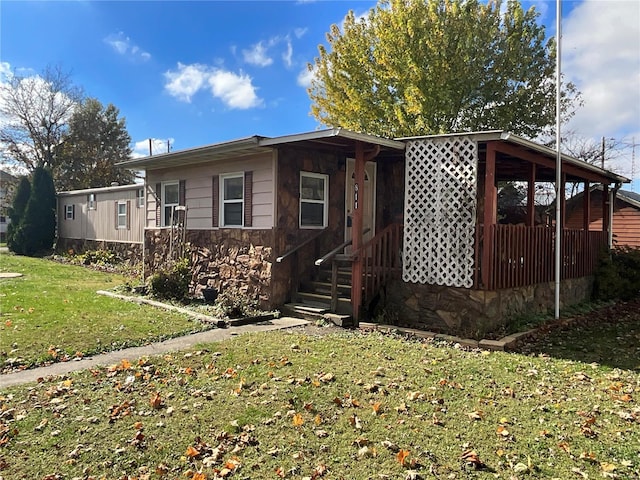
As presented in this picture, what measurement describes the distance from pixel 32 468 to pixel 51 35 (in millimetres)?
9962

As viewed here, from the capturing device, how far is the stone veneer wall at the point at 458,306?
701 cm

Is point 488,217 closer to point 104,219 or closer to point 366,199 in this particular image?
point 366,199

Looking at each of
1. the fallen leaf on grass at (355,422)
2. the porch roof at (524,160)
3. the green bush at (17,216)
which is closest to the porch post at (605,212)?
the porch roof at (524,160)

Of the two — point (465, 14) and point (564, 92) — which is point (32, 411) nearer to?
point (465, 14)

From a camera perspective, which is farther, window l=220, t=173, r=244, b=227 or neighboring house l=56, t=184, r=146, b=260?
neighboring house l=56, t=184, r=146, b=260

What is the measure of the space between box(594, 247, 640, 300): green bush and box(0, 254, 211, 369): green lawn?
9479mm

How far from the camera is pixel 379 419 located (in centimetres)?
380

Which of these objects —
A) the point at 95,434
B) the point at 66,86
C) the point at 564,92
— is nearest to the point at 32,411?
the point at 95,434

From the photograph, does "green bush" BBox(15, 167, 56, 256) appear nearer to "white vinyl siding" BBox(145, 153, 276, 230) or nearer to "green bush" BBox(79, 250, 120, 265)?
"green bush" BBox(79, 250, 120, 265)

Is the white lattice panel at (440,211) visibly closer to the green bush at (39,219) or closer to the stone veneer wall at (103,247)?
the stone veneer wall at (103,247)

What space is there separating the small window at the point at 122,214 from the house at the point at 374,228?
668 cm

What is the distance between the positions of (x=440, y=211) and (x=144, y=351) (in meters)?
4.79

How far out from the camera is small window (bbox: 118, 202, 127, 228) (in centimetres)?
1739

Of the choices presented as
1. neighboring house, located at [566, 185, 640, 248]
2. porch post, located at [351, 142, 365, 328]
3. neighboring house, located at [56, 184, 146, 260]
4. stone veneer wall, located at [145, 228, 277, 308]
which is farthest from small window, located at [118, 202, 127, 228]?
neighboring house, located at [566, 185, 640, 248]
